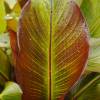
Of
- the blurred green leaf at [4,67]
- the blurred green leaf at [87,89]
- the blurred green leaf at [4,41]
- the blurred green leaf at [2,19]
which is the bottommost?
the blurred green leaf at [87,89]

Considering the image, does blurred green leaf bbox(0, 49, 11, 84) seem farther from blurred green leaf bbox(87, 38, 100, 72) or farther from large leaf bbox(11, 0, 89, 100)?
blurred green leaf bbox(87, 38, 100, 72)

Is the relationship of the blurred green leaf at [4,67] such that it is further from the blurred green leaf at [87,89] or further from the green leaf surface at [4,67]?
the blurred green leaf at [87,89]

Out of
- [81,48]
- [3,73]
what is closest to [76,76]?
[81,48]

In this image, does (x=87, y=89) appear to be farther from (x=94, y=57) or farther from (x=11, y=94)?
(x=11, y=94)

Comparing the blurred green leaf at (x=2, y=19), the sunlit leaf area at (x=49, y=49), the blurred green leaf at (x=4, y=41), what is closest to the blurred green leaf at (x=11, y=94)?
the sunlit leaf area at (x=49, y=49)

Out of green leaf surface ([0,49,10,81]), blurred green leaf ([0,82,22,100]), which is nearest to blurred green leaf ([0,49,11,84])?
green leaf surface ([0,49,10,81])

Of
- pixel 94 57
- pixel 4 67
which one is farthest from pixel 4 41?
pixel 94 57

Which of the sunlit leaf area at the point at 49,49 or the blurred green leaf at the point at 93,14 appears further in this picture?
the blurred green leaf at the point at 93,14

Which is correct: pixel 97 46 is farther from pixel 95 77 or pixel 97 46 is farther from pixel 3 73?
pixel 3 73
